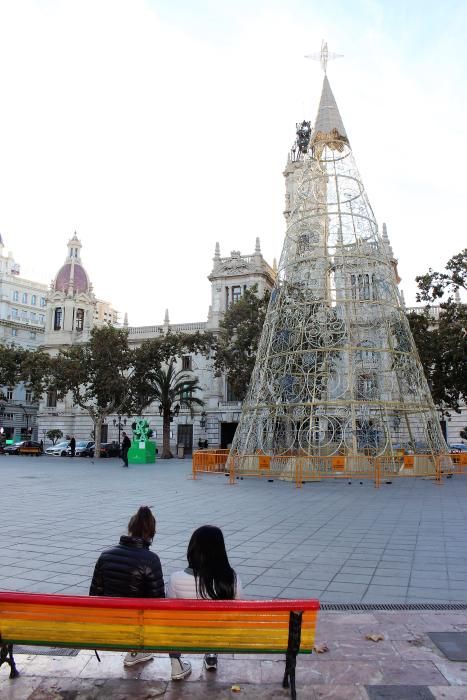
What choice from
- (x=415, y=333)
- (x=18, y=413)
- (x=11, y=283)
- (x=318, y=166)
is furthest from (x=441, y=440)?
(x=11, y=283)

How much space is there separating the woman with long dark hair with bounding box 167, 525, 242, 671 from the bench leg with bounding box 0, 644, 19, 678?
1.23 m

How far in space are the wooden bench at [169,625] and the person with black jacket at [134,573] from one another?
400 mm

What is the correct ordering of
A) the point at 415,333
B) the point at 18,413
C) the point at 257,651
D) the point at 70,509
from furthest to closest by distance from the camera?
the point at 18,413 < the point at 415,333 < the point at 70,509 < the point at 257,651

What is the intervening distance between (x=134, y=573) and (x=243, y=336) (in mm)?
29412

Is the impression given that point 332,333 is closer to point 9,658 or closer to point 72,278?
point 9,658

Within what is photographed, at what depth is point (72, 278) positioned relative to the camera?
196 ft

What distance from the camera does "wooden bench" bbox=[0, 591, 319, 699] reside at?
369cm

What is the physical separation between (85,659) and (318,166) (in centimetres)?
2218

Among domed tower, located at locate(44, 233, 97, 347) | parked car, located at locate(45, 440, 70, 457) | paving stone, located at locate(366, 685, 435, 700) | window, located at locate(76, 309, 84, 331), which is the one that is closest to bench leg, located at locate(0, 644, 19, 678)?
paving stone, located at locate(366, 685, 435, 700)

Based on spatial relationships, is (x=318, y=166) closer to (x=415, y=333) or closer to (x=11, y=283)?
(x=415, y=333)

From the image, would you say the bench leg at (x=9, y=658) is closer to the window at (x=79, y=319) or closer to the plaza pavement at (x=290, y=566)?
the plaza pavement at (x=290, y=566)

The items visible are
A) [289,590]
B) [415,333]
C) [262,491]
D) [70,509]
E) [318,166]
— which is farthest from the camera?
[415,333]

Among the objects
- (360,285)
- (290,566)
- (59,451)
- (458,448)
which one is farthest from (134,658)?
(59,451)

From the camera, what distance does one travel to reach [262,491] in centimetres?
1670
